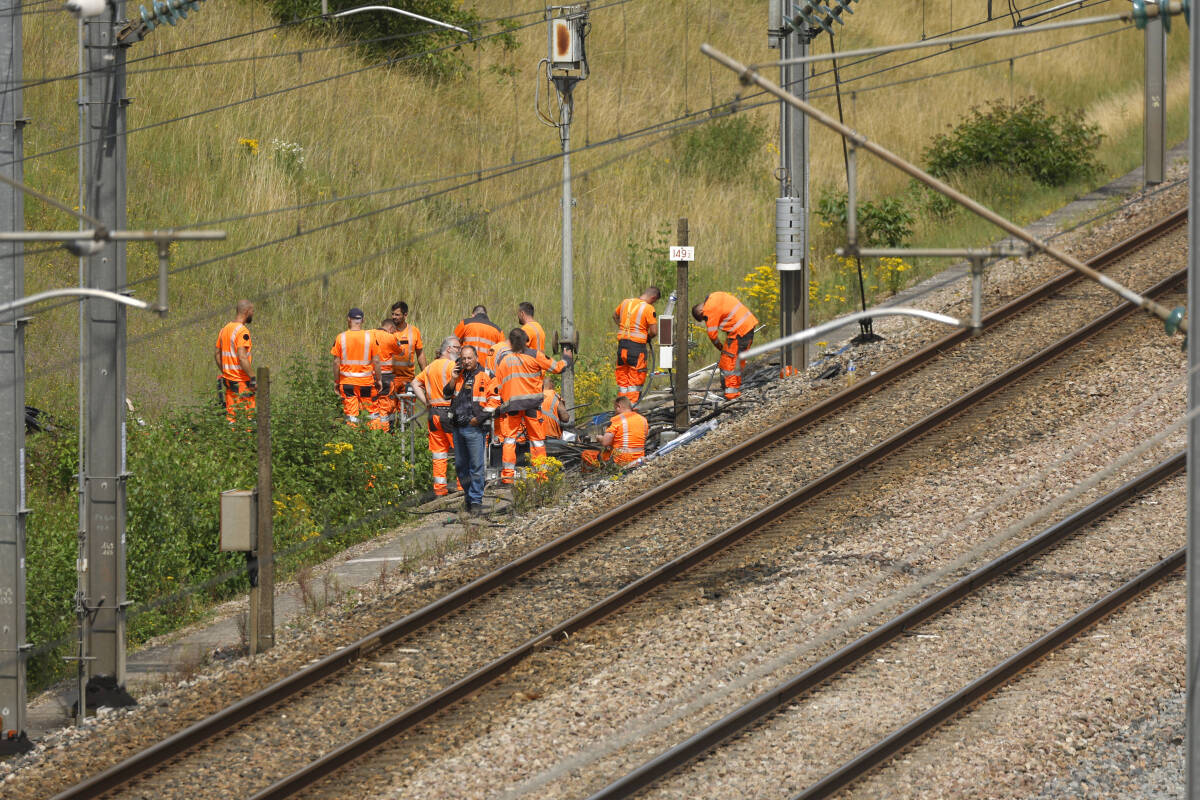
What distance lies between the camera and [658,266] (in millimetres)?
25438

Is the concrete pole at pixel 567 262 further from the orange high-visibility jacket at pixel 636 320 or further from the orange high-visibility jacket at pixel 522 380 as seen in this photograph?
the orange high-visibility jacket at pixel 522 380

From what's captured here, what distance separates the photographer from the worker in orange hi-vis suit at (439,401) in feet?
53.6

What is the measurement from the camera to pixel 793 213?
19.5 metres

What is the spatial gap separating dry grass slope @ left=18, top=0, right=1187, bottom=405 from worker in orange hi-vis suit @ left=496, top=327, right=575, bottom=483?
528 cm

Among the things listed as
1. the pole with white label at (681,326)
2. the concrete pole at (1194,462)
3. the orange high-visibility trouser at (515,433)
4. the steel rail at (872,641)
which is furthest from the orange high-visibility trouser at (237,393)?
the concrete pole at (1194,462)

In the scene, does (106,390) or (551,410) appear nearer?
(106,390)

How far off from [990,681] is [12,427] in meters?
6.88

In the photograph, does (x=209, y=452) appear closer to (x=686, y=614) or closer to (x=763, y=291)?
(x=686, y=614)

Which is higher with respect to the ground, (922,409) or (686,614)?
(922,409)

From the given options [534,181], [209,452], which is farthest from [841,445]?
[534,181]

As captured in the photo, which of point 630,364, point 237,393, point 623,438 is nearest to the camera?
point 623,438

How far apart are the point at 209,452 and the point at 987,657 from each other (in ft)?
28.1

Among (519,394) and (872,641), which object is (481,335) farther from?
(872,641)

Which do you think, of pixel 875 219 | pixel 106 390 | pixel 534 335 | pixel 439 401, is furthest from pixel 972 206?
pixel 875 219
